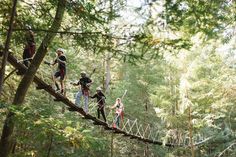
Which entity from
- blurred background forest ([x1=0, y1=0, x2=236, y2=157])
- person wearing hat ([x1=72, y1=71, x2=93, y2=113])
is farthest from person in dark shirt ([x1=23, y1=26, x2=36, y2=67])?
person wearing hat ([x1=72, y1=71, x2=93, y2=113])

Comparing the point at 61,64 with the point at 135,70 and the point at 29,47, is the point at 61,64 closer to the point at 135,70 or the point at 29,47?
the point at 29,47

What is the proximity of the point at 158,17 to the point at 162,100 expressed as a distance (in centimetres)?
897

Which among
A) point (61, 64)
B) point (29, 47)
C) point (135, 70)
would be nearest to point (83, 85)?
point (61, 64)

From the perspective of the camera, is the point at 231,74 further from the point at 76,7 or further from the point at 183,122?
the point at 76,7

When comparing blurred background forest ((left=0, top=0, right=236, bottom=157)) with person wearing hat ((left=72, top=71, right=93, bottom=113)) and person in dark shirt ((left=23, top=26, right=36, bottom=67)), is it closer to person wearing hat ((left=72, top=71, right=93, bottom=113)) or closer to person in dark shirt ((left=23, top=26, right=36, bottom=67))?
person in dark shirt ((left=23, top=26, right=36, bottom=67))

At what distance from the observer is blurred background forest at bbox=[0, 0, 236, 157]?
420 cm

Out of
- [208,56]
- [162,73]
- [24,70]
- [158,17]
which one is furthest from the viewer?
[162,73]

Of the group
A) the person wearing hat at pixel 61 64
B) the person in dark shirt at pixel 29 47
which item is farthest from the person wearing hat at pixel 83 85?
the person in dark shirt at pixel 29 47

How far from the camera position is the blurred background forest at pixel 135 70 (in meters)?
4.20

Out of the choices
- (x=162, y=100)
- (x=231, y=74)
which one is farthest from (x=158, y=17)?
(x=162, y=100)

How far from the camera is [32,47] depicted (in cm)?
572

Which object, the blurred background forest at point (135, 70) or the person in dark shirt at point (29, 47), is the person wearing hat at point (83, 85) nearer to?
the blurred background forest at point (135, 70)

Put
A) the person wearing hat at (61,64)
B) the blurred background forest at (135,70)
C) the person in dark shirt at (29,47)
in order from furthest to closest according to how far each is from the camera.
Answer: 1. the person wearing hat at (61,64)
2. the person in dark shirt at (29,47)
3. the blurred background forest at (135,70)

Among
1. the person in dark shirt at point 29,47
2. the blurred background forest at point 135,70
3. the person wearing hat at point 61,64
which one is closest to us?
the blurred background forest at point 135,70
